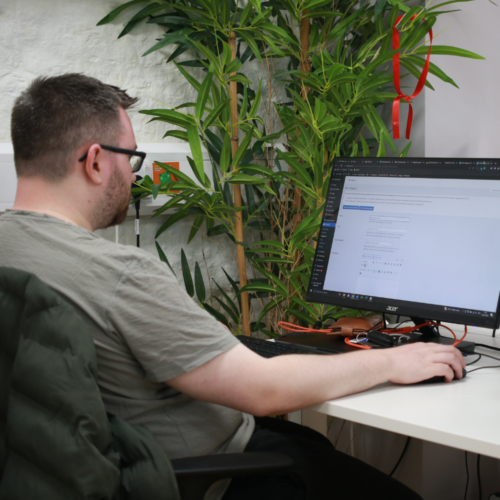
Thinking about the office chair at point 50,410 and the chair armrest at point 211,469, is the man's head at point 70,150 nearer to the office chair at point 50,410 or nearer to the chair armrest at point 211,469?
the office chair at point 50,410

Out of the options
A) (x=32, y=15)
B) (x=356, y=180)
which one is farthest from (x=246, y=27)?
(x=356, y=180)

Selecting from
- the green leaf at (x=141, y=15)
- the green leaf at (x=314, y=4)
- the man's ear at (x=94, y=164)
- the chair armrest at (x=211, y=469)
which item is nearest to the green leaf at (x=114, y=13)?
the green leaf at (x=141, y=15)

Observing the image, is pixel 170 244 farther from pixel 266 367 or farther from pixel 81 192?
pixel 266 367

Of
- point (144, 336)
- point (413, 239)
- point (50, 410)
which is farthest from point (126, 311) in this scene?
point (413, 239)

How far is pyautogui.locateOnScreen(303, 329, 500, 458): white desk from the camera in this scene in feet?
2.42

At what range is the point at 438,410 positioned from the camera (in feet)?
2.71

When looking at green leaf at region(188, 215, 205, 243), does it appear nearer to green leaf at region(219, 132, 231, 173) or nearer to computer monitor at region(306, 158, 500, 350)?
green leaf at region(219, 132, 231, 173)

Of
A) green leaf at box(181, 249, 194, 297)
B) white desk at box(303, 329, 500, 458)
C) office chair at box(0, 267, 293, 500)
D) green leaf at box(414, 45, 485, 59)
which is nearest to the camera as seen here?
office chair at box(0, 267, 293, 500)

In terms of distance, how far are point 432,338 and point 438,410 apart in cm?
44

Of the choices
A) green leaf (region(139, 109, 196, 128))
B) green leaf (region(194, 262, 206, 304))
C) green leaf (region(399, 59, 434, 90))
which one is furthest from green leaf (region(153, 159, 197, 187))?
green leaf (region(399, 59, 434, 90))

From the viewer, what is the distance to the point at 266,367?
32.0 inches

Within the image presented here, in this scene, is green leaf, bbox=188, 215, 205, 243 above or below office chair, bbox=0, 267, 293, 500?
above

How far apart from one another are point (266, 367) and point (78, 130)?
54cm

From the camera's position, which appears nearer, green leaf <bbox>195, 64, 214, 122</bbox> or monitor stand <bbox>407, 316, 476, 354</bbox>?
monitor stand <bbox>407, 316, 476, 354</bbox>
